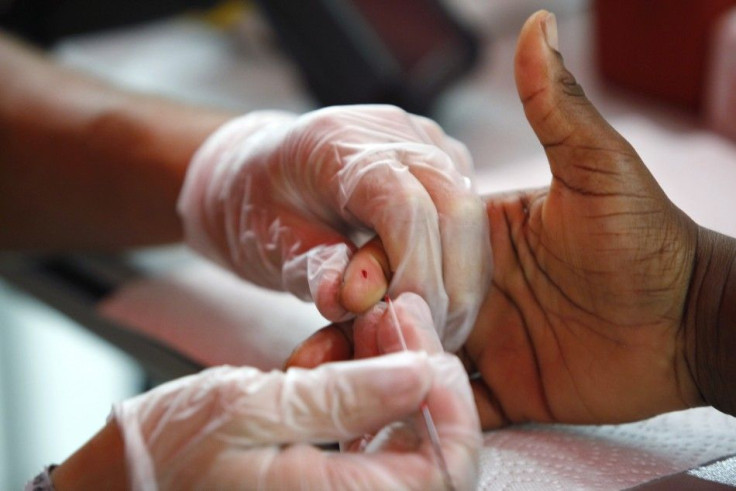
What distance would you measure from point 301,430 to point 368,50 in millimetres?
998

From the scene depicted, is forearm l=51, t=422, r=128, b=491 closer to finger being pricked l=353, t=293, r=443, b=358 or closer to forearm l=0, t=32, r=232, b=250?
finger being pricked l=353, t=293, r=443, b=358

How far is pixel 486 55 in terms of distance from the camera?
175cm

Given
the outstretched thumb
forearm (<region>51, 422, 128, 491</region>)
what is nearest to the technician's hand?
the outstretched thumb

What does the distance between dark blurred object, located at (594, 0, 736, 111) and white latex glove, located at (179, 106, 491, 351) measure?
66 centimetres

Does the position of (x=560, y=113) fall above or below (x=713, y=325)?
above

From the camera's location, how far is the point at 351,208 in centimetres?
76

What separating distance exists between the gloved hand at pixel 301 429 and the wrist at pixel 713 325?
27 cm

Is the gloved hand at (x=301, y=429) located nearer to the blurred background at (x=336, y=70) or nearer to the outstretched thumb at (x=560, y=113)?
the outstretched thumb at (x=560, y=113)

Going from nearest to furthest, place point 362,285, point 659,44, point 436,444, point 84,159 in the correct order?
point 436,444 → point 362,285 → point 84,159 → point 659,44

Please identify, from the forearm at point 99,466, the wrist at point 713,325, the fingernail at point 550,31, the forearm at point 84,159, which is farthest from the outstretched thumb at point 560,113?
the forearm at point 84,159

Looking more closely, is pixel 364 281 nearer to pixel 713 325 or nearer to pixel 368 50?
pixel 713 325

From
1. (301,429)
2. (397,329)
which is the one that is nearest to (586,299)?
(397,329)

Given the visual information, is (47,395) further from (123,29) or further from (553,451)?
(553,451)

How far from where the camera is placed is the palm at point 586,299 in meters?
0.72
